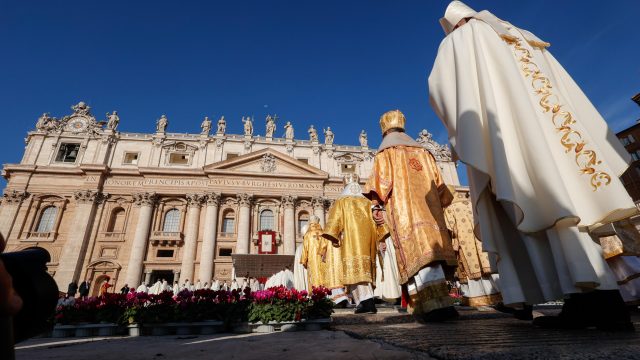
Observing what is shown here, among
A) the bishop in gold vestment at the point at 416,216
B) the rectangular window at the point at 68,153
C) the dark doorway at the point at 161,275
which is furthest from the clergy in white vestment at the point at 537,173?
the rectangular window at the point at 68,153

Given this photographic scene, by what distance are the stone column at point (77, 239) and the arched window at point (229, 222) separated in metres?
9.80

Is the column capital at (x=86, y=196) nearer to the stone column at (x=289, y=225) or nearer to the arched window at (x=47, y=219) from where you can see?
the arched window at (x=47, y=219)

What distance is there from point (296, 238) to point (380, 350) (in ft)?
82.6

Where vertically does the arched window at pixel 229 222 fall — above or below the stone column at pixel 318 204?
below

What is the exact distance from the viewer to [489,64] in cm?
280

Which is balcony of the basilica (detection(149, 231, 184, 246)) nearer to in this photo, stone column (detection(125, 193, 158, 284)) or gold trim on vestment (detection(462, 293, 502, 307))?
stone column (detection(125, 193, 158, 284))

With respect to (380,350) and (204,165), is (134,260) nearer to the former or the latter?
(204,165)

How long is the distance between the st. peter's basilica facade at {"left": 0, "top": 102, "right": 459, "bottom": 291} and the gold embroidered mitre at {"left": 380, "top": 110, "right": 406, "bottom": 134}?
66.6 feet

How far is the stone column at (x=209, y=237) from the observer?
2328cm

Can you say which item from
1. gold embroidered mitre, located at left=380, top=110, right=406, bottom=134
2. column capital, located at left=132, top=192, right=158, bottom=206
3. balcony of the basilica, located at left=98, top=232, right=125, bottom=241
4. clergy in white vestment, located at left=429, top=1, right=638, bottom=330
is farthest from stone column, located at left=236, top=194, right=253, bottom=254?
clergy in white vestment, located at left=429, top=1, right=638, bottom=330

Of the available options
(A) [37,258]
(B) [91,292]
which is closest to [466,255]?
(A) [37,258]

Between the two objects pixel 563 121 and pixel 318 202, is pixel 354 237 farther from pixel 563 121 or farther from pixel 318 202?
pixel 318 202

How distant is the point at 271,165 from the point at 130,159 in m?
12.5

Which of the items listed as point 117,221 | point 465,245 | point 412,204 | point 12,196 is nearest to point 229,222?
point 117,221
